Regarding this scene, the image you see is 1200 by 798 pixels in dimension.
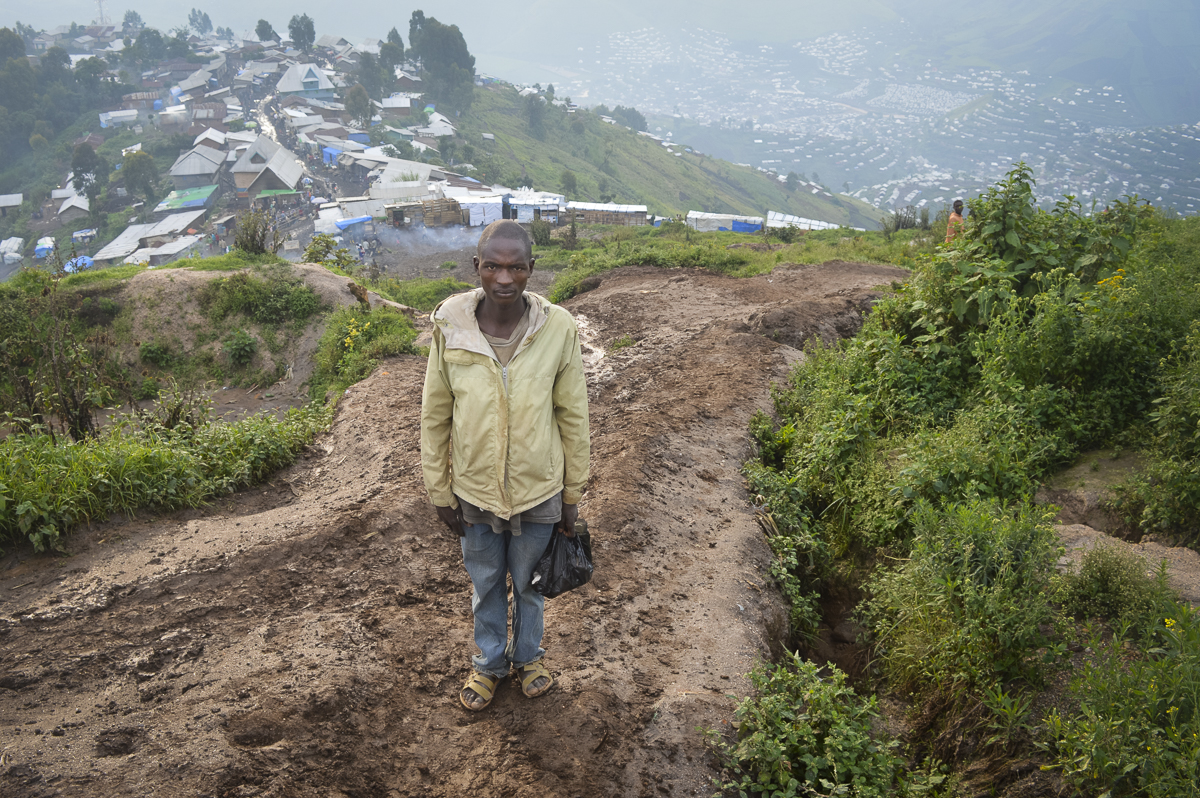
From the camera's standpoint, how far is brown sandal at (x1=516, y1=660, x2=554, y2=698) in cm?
296

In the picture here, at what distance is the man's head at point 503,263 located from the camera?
2.48 m

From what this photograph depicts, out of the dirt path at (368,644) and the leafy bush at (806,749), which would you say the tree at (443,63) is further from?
the leafy bush at (806,749)

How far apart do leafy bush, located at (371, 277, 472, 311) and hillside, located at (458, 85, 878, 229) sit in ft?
127

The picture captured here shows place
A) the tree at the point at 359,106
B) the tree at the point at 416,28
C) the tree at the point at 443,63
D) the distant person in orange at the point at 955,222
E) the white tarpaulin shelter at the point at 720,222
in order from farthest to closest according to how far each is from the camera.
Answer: the tree at the point at 416,28, the tree at the point at 443,63, the tree at the point at 359,106, the white tarpaulin shelter at the point at 720,222, the distant person in orange at the point at 955,222

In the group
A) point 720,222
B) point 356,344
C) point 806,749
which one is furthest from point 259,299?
point 720,222

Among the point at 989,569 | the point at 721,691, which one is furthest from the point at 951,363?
the point at 721,691

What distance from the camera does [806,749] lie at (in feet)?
9.04

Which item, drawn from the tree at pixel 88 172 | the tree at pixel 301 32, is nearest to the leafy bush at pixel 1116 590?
the tree at pixel 88 172

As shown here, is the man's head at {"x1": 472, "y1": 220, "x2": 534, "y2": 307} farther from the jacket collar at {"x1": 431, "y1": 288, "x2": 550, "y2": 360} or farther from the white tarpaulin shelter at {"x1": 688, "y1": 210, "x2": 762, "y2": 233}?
the white tarpaulin shelter at {"x1": 688, "y1": 210, "x2": 762, "y2": 233}

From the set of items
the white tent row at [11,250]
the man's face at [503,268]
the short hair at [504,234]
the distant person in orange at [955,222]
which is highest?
the distant person in orange at [955,222]

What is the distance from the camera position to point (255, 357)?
37.6ft

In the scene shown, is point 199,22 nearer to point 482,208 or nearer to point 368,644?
point 482,208

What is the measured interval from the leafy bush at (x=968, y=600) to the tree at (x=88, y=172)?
61.7 meters

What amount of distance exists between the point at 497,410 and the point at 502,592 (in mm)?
866
